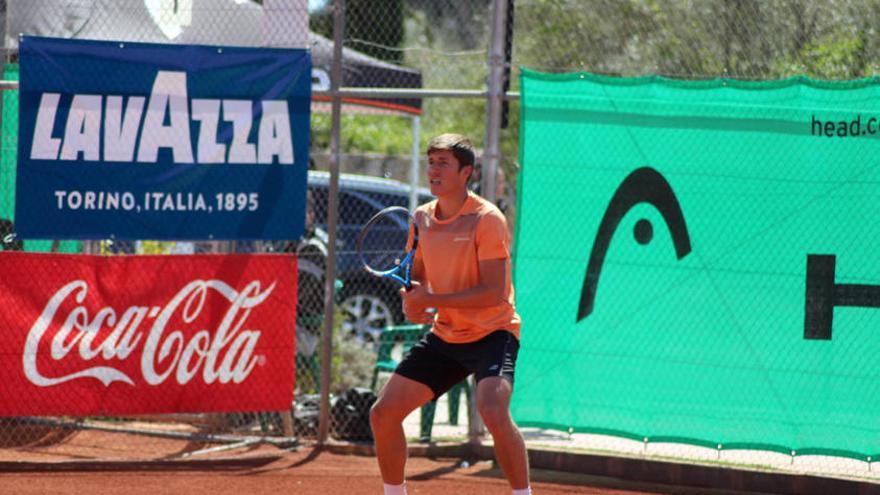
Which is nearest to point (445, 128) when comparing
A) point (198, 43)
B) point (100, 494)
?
point (198, 43)

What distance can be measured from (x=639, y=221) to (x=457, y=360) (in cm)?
250

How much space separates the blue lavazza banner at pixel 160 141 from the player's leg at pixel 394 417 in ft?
A: 9.51

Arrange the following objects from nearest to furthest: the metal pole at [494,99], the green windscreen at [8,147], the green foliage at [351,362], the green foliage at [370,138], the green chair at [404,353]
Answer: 1. the metal pole at [494,99]
2. the green windscreen at [8,147]
3. the green chair at [404,353]
4. the green foliage at [351,362]
5. the green foliage at [370,138]

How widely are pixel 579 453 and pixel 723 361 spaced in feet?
3.61

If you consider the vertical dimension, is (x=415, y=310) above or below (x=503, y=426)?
above

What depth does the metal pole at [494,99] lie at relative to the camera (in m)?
8.21

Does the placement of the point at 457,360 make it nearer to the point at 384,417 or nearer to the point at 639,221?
the point at 384,417

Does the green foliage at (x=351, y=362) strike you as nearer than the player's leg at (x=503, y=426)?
No

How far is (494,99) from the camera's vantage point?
8.27 m

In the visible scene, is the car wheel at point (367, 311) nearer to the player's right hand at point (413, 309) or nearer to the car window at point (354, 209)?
the car window at point (354, 209)

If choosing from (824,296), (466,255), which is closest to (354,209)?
(824,296)

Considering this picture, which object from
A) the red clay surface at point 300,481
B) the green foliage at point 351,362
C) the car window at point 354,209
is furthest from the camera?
the car window at point 354,209

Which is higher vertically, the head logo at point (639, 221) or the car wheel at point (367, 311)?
the head logo at point (639, 221)

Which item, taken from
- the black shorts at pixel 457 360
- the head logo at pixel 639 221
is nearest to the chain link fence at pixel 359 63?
Answer: the head logo at pixel 639 221
